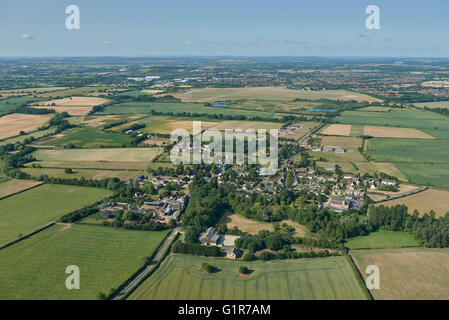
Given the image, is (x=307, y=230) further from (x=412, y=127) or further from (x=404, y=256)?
(x=412, y=127)

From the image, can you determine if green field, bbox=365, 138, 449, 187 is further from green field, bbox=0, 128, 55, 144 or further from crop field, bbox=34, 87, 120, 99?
crop field, bbox=34, 87, 120, 99

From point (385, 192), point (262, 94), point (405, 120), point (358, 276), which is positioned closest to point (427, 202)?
point (385, 192)

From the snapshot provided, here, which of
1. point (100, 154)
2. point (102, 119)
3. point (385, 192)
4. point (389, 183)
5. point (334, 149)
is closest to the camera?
point (385, 192)

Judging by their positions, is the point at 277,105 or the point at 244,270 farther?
the point at 277,105

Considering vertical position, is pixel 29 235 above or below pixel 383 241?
above

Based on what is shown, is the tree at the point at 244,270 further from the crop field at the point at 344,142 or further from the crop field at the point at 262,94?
the crop field at the point at 262,94

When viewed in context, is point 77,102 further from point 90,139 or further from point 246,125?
point 246,125

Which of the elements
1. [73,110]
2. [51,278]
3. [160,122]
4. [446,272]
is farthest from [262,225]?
[73,110]

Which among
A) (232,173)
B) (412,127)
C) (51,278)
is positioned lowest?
(51,278)
